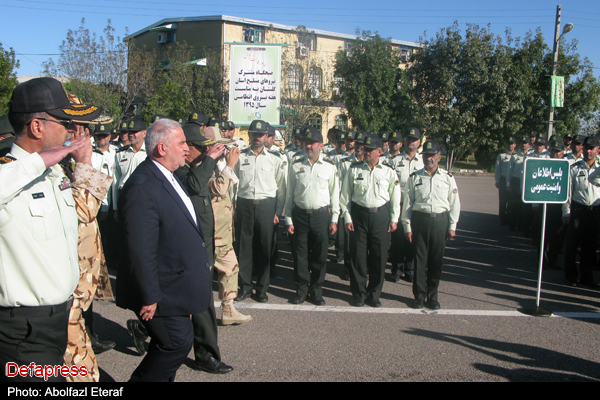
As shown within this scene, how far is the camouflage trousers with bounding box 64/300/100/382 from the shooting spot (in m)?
2.97

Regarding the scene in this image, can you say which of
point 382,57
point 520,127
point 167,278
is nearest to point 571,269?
point 167,278

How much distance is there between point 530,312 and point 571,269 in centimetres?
189

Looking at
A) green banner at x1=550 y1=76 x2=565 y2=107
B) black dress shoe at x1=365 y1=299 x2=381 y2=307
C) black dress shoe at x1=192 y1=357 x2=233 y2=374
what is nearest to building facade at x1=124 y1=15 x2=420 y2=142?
green banner at x1=550 y1=76 x2=565 y2=107

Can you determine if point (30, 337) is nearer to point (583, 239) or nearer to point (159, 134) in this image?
point (159, 134)

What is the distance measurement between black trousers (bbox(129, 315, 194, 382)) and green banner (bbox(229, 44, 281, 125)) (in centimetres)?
586

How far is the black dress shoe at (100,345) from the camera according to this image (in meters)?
4.40

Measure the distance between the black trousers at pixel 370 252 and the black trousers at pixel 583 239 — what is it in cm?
314

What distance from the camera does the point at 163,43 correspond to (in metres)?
44.1

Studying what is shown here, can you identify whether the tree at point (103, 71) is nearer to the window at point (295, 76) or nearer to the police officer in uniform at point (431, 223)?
the window at point (295, 76)

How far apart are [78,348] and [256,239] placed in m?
3.42

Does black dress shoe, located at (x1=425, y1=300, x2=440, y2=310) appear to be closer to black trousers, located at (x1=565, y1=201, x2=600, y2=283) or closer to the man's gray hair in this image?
black trousers, located at (x1=565, y1=201, x2=600, y2=283)

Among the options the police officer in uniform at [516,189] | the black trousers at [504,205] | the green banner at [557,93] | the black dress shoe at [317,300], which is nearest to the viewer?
the black dress shoe at [317,300]

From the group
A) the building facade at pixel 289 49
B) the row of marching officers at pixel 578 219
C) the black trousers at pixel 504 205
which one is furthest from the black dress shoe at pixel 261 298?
the building facade at pixel 289 49

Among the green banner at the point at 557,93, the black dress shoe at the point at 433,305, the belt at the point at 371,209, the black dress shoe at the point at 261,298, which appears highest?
the green banner at the point at 557,93
